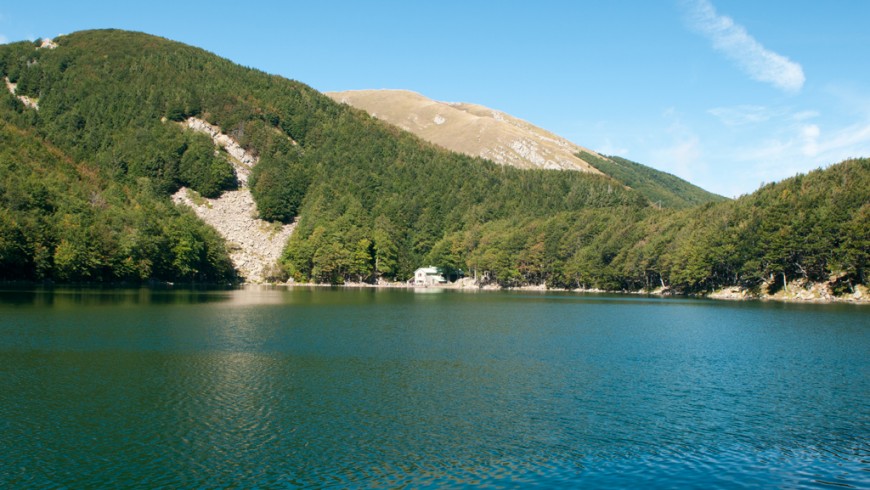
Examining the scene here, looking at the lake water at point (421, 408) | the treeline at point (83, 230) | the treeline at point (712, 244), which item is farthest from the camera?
the treeline at point (83, 230)

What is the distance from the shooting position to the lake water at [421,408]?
21047 millimetres

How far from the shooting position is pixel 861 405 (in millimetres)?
30844

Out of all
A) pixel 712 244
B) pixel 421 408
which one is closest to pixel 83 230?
pixel 421 408

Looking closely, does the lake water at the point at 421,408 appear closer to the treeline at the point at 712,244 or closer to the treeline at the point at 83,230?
the treeline at the point at 712,244

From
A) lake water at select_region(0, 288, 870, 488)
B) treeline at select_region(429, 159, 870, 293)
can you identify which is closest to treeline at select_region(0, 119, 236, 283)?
lake water at select_region(0, 288, 870, 488)

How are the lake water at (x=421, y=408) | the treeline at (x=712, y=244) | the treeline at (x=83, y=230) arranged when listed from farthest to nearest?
the treeline at (x=83, y=230)
the treeline at (x=712, y=244)
the lake water at (x=421, y=408)

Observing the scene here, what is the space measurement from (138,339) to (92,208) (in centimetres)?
10710

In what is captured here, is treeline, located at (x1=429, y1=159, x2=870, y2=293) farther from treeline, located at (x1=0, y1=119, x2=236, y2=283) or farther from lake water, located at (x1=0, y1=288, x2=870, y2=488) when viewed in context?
treeline, located at (x1=0, y1=119, x2=236, y2=283)

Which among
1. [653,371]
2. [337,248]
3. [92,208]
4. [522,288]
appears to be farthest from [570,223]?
[653,371]

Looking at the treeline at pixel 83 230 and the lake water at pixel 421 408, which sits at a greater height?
the treeline at pixel 83 230

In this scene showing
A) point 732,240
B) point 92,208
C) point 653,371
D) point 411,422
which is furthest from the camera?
point 92,208

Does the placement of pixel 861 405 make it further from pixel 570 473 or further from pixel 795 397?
pixel 570 473

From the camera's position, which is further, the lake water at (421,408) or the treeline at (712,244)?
the treeline at (712,244)

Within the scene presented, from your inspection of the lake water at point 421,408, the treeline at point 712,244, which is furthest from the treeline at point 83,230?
the treeline at point 712,244
